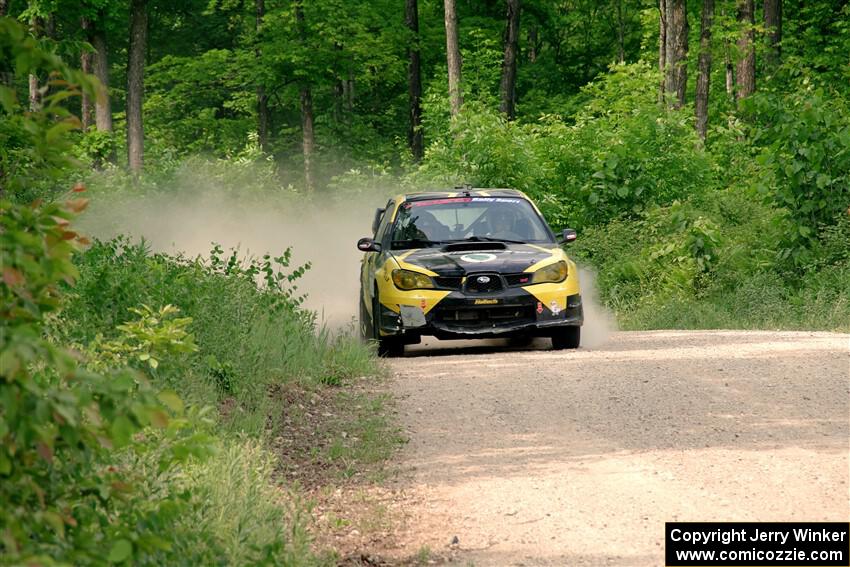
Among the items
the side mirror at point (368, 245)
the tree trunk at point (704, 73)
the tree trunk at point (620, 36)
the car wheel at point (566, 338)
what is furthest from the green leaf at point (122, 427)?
the tree trunk at point (620, 36)

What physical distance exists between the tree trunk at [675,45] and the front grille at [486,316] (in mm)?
21621

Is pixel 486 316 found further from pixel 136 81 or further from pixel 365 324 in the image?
pixel 136 81

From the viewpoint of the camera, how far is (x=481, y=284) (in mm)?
14461

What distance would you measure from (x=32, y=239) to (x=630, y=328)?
15923 millimetres

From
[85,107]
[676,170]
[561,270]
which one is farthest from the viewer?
[85,107]

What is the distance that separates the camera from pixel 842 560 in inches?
240

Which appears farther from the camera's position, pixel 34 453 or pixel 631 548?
pixel 631 548

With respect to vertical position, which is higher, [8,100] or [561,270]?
[8,100]

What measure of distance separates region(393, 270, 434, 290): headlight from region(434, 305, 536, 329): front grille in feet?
1.01

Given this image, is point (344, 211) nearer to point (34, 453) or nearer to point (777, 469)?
point (777, 469)

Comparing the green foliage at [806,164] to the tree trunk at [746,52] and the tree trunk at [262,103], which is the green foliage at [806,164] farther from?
the tree trunk at [262,103]

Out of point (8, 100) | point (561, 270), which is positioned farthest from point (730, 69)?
point (8, 100)

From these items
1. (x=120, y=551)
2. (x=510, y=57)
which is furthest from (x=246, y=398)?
(x=510, y=57)

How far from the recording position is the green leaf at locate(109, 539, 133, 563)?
4109mm
